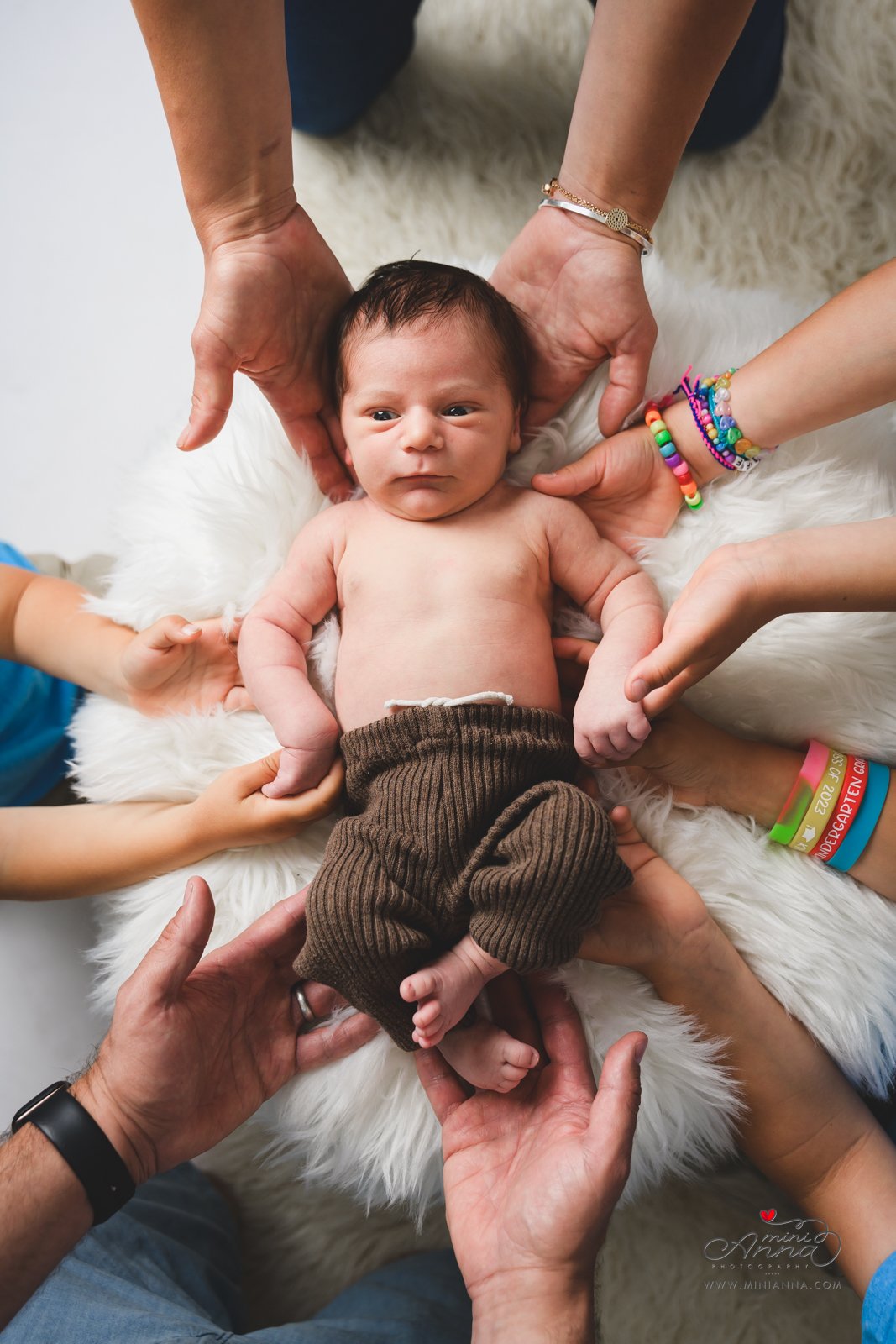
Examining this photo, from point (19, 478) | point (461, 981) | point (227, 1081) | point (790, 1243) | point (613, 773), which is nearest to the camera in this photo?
point (461, 981)

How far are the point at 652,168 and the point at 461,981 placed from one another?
38.7 inches

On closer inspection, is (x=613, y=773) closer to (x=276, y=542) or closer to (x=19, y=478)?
(x=276, y=542)

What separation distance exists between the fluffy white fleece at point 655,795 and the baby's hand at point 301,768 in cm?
9

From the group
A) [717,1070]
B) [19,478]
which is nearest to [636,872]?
[717,1070]

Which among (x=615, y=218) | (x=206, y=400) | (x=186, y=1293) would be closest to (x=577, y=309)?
(x=615, y=218)

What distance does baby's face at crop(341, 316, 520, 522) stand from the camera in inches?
42.1

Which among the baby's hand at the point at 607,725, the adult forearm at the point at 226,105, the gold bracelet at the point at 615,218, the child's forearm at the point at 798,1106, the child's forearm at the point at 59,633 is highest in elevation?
the adult forearm at the point at 226,105

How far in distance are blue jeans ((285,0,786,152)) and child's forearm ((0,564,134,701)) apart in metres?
0.85

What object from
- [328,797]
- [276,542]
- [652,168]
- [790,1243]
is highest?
[652,168]

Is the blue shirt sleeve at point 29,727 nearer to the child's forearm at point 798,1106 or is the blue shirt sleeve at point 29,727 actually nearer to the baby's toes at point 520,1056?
the baby's toes at point 520,1056

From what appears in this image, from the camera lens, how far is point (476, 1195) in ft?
3.24

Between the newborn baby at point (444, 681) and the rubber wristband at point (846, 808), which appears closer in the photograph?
the newborn baby at point (444, 681)

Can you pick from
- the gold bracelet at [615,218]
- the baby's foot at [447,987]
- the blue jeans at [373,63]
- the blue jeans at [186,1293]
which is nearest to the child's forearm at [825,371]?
the gold bracelet at [615,218]

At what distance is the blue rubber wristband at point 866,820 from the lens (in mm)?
1118
